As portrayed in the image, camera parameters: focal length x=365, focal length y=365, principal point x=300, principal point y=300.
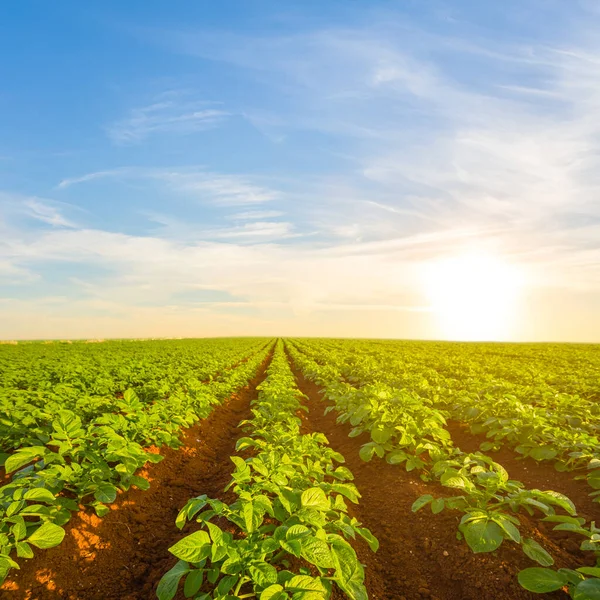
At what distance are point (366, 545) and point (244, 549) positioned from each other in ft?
6.44

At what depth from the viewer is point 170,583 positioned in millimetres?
2236

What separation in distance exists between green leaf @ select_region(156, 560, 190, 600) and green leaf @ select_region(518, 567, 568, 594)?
2.25 m

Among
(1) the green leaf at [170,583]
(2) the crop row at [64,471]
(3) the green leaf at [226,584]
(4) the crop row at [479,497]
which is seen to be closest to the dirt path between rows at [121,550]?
(2) the crop row at [64,471]

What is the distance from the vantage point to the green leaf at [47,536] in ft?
8.62

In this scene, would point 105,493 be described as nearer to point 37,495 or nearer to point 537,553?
point 37,495

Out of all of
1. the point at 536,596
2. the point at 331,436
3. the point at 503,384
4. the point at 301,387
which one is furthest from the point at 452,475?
the point at 301,387

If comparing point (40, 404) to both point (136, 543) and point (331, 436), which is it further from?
point (331, 436)

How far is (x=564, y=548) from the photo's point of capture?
3555 mm

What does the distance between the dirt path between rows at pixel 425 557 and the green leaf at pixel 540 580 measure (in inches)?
18.3

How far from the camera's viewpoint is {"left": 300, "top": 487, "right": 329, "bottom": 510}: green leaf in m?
2.72

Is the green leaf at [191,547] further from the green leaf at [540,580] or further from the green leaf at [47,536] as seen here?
the green leaf at [540,580]

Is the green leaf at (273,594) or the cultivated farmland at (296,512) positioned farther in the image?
the cultivated farmland at (296,512)

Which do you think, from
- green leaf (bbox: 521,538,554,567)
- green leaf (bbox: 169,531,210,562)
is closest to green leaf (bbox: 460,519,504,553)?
green leaf (bbox: 521,538,554,567)

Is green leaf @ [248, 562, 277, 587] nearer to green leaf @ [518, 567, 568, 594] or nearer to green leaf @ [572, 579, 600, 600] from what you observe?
green leaf @ [518, 567, 568, 594]
